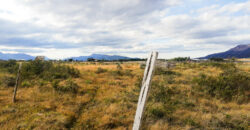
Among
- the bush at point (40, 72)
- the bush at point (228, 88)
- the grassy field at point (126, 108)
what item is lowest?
the grassy field at point (126, 108)

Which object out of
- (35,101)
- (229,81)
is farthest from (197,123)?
(35,101)

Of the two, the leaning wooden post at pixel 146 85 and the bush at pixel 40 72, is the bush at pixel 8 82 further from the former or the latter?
the leaning wooden post at pixel 146 85

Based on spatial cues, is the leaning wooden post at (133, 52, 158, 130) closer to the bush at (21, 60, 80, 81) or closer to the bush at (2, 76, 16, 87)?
the bush at (21, 60, 80, 81)

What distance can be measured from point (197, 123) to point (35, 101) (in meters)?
9.93

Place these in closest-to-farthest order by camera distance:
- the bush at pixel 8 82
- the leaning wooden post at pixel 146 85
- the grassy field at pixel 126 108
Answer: the leaning wooden post at pixel 146 85 → the grassy field at pixel 126 108 → the bush at pixel 8 82

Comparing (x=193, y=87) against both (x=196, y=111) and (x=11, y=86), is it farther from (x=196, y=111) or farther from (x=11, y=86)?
(x=11, y=86)

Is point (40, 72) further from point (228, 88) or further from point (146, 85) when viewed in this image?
point (228, 88)

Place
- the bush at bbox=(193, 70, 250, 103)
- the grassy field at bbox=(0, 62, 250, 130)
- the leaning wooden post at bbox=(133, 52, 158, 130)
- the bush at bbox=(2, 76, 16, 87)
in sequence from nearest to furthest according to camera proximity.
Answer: the leaning wooden post at bbox=(133, 52, 158, 130) → the grassy field at bbox=(0, 62, 250, 130) → the bush at bbox=(193, 70, 250, 103) → the bush at bbox=(2, 76, 16, 87)

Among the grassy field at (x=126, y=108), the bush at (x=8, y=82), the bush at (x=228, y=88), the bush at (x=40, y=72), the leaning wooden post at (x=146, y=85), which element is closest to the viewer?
the leaning wooden post at (x=146, y=85)

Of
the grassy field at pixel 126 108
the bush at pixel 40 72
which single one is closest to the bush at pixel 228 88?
the grassy field at pixel 126 108

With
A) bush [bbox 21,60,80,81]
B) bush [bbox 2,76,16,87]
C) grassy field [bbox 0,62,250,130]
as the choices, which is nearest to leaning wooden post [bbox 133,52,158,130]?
grassy field [bbox 0,62,250,130]

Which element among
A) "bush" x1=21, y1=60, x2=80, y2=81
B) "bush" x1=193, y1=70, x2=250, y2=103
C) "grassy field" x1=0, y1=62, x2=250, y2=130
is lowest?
"grassy field" x1=0, y1=62, x2=250, y2=130

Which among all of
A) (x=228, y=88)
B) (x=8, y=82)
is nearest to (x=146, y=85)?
(x=228, y=88)

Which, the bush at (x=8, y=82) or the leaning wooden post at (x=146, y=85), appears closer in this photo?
the leaning wooden post at (x=146, y=85)
